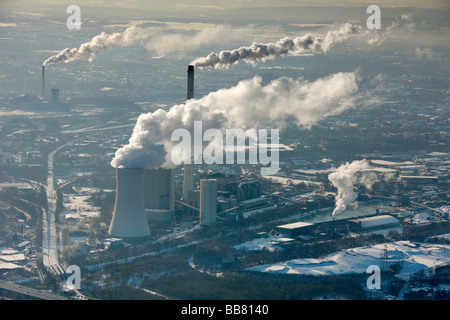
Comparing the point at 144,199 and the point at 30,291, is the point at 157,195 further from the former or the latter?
the point at 30,291

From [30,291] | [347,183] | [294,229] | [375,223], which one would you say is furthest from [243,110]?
[30,291]

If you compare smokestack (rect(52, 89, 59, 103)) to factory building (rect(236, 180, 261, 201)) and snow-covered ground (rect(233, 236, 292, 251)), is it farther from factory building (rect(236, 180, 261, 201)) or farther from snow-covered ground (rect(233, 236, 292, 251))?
snow-covered ground (rect(233, 236, 292, 251))

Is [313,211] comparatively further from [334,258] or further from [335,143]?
[335,143]

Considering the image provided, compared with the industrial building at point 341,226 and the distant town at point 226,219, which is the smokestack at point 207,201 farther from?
the industrial building at point 341,226

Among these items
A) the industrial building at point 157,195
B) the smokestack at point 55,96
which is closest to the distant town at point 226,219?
the industrial building at point 157,195
